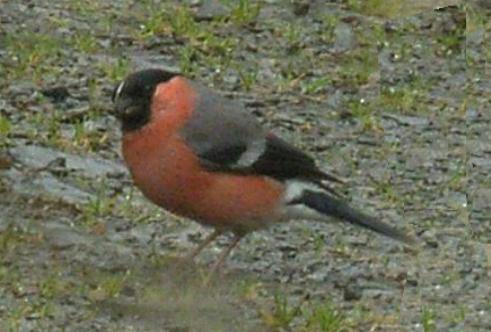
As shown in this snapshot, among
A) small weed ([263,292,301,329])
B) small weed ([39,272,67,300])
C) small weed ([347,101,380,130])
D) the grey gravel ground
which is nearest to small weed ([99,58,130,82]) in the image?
the grey gravel ground

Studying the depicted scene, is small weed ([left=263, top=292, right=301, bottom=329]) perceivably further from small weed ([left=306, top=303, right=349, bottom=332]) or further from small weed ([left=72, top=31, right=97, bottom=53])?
small weed ([left=72, top=31, right=97, bottom=53])

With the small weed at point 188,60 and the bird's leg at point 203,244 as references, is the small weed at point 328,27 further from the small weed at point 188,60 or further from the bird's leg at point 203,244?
the bird's leg at point 203,244

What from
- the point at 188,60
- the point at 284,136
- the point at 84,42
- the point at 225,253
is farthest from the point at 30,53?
the point at 225,253

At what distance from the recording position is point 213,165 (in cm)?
741

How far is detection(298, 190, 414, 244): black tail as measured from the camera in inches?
303

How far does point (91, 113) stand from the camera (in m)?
8.87

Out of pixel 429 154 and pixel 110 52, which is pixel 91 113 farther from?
pixel 429 154

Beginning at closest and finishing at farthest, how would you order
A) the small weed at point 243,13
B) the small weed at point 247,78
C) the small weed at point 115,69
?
the small weed at point 115,69 → the small weed at point 247,78 → the small weed at point 243,13

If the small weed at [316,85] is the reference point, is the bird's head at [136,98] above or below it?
above

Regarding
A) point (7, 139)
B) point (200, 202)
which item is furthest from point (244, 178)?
point (7, 139)

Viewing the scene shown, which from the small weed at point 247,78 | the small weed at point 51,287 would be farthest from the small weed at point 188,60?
the small weed at point 51,287

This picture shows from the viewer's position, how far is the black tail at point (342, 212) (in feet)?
25.2

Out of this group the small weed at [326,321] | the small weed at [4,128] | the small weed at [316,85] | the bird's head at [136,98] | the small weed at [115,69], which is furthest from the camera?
the small weed at [316,85]

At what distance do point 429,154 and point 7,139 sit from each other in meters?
2.12
